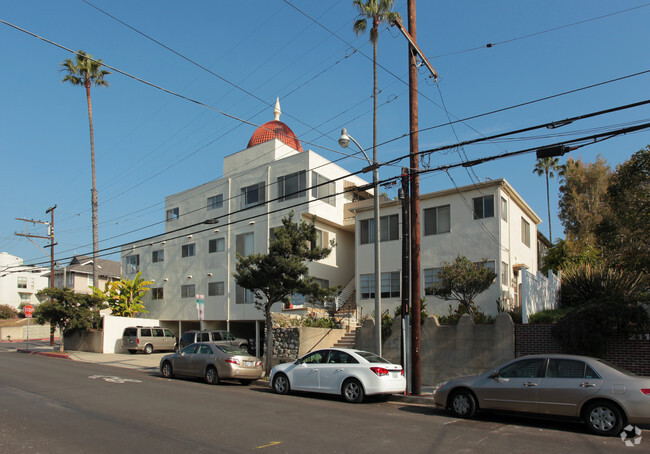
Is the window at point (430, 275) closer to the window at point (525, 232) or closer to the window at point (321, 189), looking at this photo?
the window at point (525, 232)

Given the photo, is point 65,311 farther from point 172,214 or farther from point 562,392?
point 562,392

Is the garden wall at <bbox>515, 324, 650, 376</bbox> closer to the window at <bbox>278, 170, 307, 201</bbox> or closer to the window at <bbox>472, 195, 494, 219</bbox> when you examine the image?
the window at <bbox>472, 195, 494, 219</bbox>

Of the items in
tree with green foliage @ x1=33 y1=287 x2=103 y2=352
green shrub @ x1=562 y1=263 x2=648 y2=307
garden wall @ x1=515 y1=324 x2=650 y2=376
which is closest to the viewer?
garden wall @ x1=515 y1=324 x2=650 y2=376

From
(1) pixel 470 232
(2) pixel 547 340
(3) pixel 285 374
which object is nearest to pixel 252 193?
(1) pixel 470 232

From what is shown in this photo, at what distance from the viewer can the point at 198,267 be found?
116ft

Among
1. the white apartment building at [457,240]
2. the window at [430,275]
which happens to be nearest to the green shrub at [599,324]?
the white apartment building at [457,240]

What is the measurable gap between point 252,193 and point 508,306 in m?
17.0

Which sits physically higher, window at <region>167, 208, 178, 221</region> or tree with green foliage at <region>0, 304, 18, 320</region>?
window at <region>167, 208, 178, 221</region>

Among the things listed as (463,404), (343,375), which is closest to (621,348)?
(463,404)

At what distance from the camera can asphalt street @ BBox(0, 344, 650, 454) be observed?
25.4 feet

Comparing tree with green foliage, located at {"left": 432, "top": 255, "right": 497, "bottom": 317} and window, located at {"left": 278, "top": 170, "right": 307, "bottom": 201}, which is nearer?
tree with green foliage, located at {"left": 432, "top": 255, "right": 497, "bottom": 317}

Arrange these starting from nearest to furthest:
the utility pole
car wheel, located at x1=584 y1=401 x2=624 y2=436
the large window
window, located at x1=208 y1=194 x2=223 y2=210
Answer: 1. car wheel, located at x1=584 y1=401 x2=624 y2=436
2. the utility pole
3. window, located at x1=208 y1=194 x2=223 y2=210
4. the large window

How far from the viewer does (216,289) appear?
33.8m

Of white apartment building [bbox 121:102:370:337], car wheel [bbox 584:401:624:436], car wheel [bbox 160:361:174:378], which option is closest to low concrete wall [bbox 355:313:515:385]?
car wheel [bbox 584:401:624:436]
